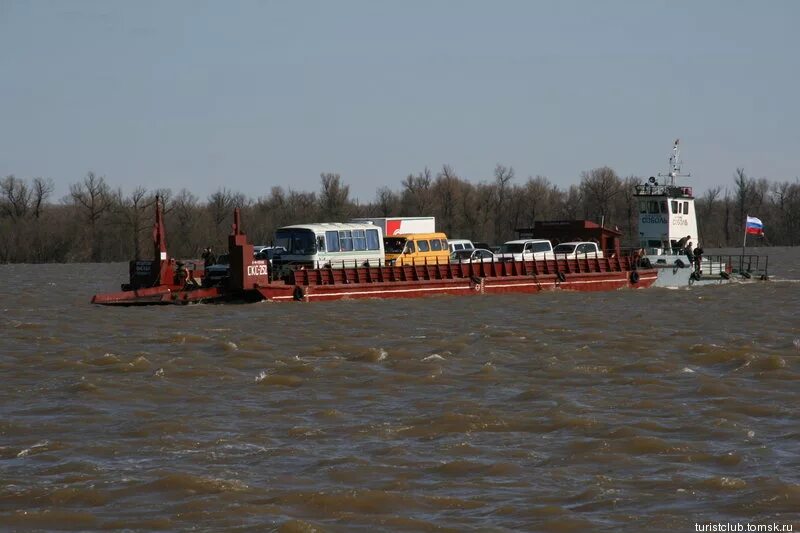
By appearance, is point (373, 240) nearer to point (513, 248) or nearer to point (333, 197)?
point (513, 248)

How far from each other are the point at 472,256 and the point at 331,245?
6204 mm

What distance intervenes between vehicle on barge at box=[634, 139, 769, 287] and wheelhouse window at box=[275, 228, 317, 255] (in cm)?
1476

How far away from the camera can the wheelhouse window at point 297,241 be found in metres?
36.1

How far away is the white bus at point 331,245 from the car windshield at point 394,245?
133cm

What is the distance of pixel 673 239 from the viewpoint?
152ft

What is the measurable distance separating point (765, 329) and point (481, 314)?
788cm

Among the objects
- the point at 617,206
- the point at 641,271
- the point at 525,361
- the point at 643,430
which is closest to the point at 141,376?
the point at 525,361

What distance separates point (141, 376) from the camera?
2061 centimetres

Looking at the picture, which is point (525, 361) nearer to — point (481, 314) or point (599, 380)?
point (599, 380)

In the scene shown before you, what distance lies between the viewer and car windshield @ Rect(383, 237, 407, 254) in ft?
128

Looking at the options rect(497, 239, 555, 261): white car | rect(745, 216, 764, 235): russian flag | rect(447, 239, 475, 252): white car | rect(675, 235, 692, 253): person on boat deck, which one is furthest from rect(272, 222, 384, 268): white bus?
rect(745, 216, 764, 235): russian flag

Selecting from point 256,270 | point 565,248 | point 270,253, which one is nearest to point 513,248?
point 565,248

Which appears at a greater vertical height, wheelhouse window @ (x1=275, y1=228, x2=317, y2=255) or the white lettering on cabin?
wheelhouse window @ (x1=275, y1=228, x2=317, y2=255)

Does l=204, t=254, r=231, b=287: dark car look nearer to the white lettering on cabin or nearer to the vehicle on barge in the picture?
the white lettering on cabin
